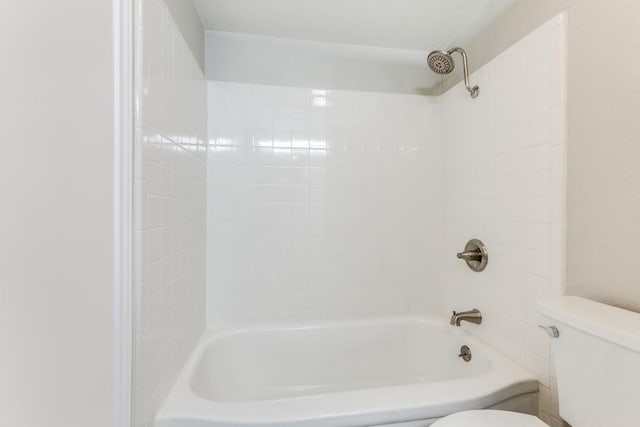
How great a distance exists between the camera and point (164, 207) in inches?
39.8

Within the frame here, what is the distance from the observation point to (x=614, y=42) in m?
0.88

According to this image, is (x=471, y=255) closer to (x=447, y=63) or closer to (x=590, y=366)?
(x=590, y=366)

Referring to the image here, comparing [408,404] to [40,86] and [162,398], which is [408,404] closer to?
[162,398]

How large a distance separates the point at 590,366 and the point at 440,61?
1.40 m

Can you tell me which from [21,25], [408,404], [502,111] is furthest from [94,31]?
[502,111]

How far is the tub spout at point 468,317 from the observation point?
4.73ft

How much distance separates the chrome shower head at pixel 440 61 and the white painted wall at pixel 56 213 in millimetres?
1362

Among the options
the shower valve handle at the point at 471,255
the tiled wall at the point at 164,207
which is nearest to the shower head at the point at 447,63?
the shower valve handle at the point at 471,255

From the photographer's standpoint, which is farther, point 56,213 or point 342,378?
point 342,378

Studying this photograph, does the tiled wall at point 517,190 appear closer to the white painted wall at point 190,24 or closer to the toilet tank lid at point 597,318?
the toilet tank lid at point 597,318

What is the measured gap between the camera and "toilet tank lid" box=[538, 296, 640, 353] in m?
0.68

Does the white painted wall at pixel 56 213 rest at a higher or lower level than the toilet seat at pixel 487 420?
higher

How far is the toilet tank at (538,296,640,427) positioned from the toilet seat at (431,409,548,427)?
0.11 meters

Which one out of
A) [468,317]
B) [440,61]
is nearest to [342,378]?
[468,317]
